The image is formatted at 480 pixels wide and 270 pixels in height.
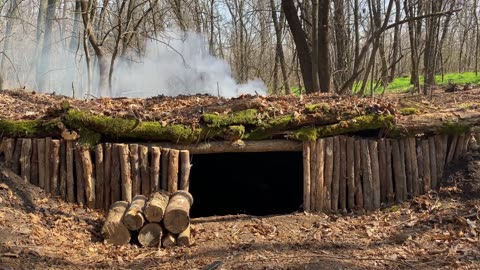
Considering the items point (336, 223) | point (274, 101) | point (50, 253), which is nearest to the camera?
point (50, 253)

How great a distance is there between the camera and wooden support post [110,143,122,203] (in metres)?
6.29

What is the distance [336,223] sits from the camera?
20.0 feet

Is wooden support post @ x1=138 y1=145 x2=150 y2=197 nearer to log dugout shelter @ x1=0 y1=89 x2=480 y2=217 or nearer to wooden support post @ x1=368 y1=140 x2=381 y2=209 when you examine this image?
log dugout shelter @ x1=0 y1=89 x2=480 y2=217

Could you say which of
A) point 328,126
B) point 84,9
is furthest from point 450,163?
point 84,9

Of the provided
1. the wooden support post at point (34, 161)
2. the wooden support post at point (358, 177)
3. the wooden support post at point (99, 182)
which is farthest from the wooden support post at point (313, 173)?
the wooden support post at point (34, 161)

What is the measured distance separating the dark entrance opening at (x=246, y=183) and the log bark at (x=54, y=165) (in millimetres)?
2634

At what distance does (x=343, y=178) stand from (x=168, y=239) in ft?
8.23

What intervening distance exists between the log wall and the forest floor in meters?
0.21

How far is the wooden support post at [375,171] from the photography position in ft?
21.4

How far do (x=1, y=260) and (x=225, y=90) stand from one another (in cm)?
1518

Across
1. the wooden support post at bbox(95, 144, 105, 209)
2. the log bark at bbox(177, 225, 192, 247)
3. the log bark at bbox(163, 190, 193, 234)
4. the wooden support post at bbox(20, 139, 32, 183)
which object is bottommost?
the log bark at bbox(177, 225, 192, 247)

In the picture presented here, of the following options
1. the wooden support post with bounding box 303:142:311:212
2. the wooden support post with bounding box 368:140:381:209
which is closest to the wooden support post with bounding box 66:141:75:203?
the wooden support post with bounding box 303:142:311:212

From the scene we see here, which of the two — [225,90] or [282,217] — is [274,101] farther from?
[225,90]

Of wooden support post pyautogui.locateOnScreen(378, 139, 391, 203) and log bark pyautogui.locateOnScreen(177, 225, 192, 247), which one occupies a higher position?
wooden support post pyautogui.locateOnScreen(378, 139, 391, 203)
